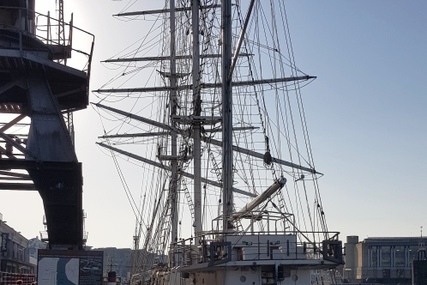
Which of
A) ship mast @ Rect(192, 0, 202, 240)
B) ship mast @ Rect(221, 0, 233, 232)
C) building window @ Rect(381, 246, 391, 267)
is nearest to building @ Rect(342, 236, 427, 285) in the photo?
building window @ Rect(381, 246, 391, 267)

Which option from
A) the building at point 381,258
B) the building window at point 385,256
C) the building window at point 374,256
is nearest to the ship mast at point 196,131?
the building at point 381,258

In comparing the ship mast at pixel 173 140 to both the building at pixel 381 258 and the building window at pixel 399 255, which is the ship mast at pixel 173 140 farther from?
the building window at pixel 399 255

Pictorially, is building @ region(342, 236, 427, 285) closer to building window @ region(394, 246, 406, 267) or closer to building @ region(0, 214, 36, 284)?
building window @ region(394, 246, 406, 267)

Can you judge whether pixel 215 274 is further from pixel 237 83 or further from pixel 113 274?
pixel 237 83

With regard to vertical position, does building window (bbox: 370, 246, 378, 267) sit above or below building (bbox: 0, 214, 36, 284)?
above

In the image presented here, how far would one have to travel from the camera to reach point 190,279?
3023 centimetres

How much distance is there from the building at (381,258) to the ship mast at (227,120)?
116399 mm

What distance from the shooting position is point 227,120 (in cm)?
3038

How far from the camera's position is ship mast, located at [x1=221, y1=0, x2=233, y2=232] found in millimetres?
29844

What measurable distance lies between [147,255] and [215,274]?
71.1 feet

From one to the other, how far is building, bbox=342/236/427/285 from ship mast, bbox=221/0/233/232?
382ft

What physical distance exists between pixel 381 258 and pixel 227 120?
123m

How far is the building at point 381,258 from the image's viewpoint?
145250 millimetres

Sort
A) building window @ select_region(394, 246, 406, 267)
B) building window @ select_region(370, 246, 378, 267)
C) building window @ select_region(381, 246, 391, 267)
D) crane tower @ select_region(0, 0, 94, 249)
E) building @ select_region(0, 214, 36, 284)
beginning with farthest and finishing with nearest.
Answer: building window @ select_region(394, 246, 406, 267)
building window @ select_region(381, 246, 391, 267)
building window @ select_region(370, 246, 378, 267)
building @ select_region(0, 214, 36, 284)
crane tower @ select_region(0, 0, 94, 249)
